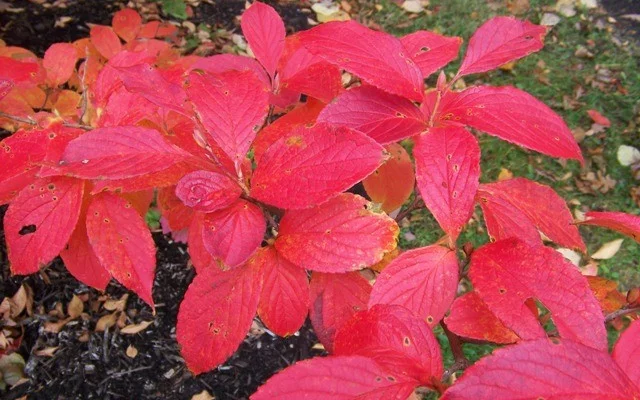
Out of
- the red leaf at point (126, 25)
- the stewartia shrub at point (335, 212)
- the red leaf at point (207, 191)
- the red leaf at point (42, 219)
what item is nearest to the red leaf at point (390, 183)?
the stewartia shrub at point (335, 212)

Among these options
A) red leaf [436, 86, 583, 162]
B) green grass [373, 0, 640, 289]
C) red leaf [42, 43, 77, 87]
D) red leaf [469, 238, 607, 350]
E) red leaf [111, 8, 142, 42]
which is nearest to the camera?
red leaf [469, 238, 607, 350]

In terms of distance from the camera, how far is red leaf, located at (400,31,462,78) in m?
0.88

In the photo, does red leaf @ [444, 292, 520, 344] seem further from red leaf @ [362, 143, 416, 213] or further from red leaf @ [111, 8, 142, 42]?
red leaf @ [111, 8, 142, 42]

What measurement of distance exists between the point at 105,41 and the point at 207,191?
3.79 feet

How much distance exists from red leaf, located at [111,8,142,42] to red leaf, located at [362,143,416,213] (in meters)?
1.15

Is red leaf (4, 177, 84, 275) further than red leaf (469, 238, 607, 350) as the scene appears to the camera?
Yes

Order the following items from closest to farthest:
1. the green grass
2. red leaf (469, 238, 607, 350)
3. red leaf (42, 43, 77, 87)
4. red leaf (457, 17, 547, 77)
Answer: red leaf (469, 238, 607, 350), red leaf (457, 17, 547, 77), red leaf (42, 43, 77, 87), the green grass

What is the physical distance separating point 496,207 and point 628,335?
27 centimetres

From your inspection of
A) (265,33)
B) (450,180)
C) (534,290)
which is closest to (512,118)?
(450,180)

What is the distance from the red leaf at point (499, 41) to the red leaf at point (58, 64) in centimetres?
97

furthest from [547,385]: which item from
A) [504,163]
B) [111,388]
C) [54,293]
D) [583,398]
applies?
[504,163]

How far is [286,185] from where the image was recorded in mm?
672

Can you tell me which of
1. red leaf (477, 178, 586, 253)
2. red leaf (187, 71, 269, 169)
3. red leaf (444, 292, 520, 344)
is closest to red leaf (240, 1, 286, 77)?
red leaf (187, 71, 269, 169)

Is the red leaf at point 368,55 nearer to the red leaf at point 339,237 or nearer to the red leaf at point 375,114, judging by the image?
the red leaf at point 375,114
